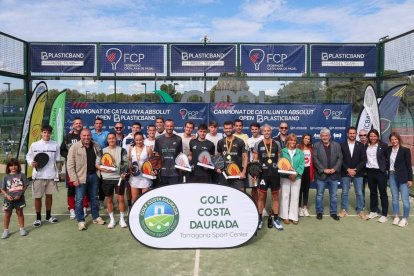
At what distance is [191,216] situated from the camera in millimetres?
5020

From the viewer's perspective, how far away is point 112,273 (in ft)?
14.1

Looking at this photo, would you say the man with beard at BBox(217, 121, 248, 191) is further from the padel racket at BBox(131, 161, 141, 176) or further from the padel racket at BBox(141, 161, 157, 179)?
the padel racket at BBox(131, 161, 141, 176)

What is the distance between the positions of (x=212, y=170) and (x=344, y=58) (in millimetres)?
6850

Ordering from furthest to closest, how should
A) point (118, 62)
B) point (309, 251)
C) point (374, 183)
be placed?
1. point (118, 62)
2. point (374, 183)
3. point (309, 251)

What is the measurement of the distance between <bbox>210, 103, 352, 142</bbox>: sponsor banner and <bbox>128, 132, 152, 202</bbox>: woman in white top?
10.7ft

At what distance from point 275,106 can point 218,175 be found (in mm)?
3454

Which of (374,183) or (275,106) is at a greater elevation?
(275,106)

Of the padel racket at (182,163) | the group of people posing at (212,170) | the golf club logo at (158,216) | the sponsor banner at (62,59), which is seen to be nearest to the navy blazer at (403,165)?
the group of people posing at (212,170)

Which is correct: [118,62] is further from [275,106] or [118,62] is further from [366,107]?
[366,107]

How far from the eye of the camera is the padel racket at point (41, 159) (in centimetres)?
614

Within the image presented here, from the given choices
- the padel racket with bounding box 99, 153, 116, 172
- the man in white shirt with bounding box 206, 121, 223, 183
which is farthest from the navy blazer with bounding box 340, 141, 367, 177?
the padel racket with bounding box 99, 153, 116, 172

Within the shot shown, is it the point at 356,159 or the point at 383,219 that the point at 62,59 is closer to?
the point at 356,159

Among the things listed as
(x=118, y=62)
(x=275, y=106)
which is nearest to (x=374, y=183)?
(x=275, y=106)

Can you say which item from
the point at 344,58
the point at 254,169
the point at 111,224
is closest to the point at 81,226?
the point at 111,224
